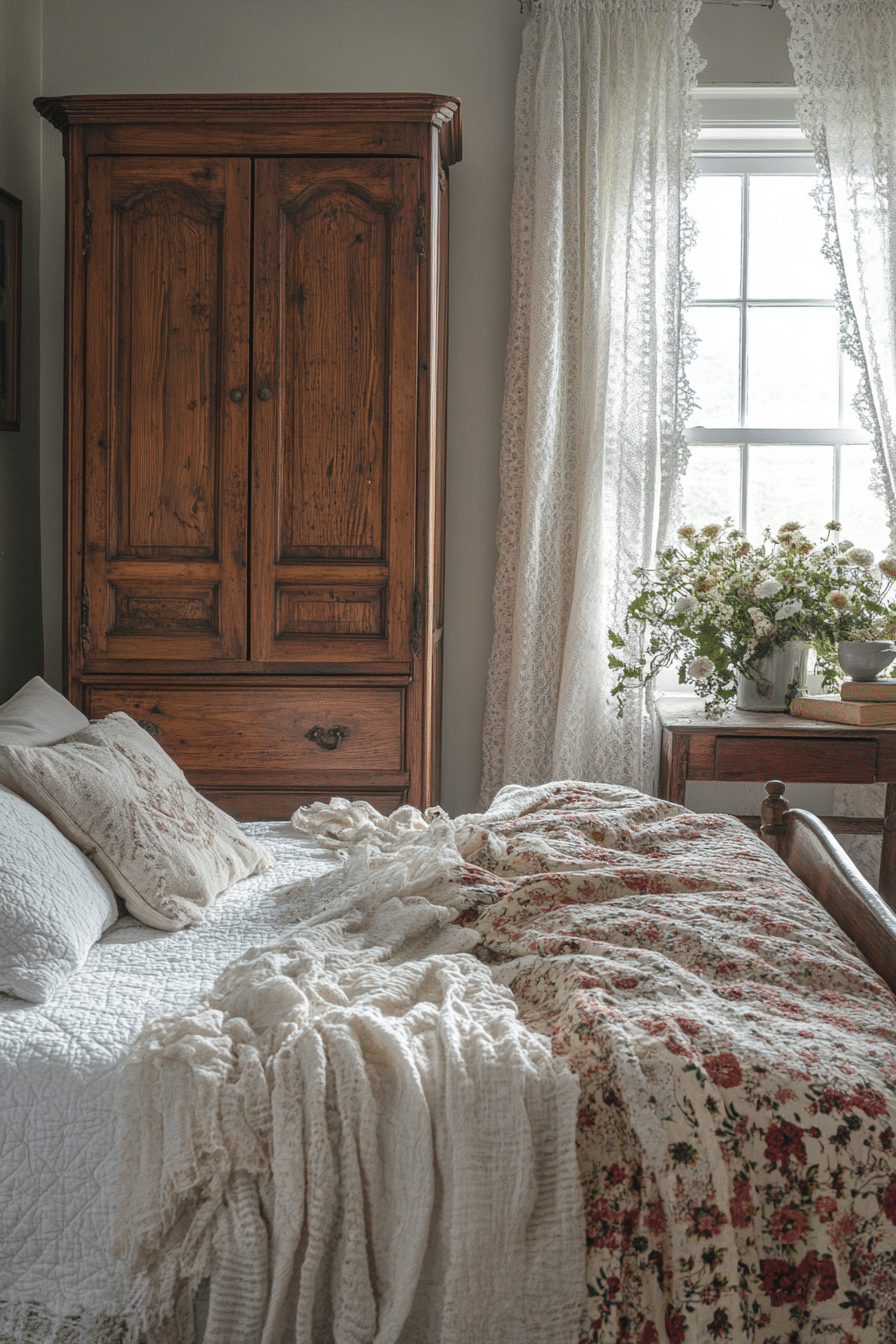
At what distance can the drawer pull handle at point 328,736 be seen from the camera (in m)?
2.85

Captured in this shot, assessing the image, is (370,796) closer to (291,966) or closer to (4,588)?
(4,588)

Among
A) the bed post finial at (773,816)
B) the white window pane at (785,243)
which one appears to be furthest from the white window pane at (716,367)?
the bed post finial at (773,816)

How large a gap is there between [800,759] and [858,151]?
1.79 m

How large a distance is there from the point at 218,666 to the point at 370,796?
20.1 inches

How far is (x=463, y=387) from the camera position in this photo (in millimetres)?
3400

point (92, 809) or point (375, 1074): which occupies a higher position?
point (92, 809)

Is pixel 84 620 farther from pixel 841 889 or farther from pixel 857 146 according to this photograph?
pixel 857 146

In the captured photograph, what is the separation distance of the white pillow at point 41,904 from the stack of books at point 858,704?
1.89 meters

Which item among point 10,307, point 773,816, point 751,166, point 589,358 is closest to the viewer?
point 773,816

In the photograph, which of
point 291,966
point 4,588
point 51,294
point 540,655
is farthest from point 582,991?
point 51,294

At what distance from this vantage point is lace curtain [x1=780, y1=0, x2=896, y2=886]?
317cm

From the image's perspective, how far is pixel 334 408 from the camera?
282 cm

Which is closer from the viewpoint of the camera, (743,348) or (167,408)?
(167,408)

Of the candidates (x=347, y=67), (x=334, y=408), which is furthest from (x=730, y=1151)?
(x=347, y=67)
